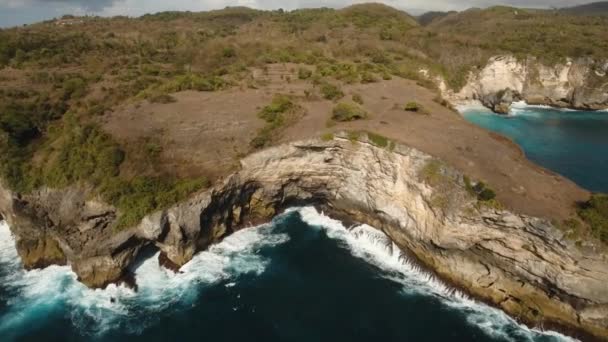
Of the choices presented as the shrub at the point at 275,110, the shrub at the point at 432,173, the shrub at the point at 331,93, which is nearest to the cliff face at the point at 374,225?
the shrub at the point at 432,173

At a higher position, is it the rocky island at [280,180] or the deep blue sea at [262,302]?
the rocky island at [280,180]

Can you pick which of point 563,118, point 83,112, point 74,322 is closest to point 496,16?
point 563,118

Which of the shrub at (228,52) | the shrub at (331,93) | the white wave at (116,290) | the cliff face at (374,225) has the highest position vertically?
the shrub at (228,52)

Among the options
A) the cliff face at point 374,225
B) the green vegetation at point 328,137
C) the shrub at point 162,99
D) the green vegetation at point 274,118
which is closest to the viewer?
the cliff face at point 374,225

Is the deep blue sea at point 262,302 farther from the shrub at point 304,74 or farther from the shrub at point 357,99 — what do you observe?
the shrub at point 304,74

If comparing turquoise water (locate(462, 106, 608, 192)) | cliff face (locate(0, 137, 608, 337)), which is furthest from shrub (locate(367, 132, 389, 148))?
turquoise water (locate(462, 106, 608, 192))

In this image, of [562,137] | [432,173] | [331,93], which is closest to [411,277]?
[432,173]
